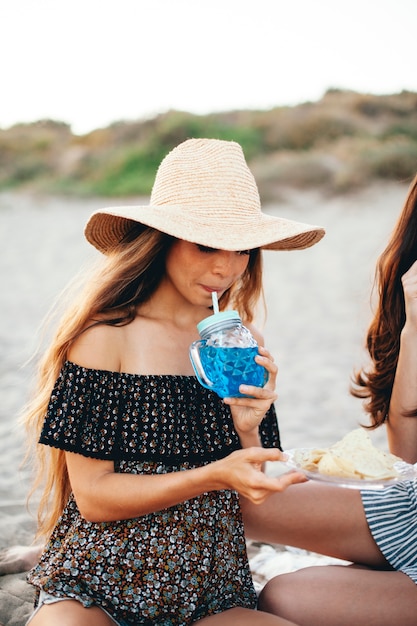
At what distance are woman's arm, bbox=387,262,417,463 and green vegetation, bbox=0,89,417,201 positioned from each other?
1292cm

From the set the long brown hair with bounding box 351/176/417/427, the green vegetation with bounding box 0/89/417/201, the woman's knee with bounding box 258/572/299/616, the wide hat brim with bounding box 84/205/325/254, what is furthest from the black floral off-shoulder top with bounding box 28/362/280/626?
the green vegetation with bounding box 0/89/417/201

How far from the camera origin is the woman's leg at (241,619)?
77.8 inches

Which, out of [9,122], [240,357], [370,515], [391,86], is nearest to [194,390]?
[240,357]

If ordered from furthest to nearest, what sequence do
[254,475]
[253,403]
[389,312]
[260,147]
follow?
1. [260,147]
2. [389,312]
3. [253,403]
4. [254,475]

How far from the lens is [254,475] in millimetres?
1657

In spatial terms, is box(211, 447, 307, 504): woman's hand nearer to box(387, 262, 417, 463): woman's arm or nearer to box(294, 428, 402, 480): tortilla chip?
box(294, 428, 402, 480): tortilla chip

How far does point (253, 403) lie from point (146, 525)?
510mm

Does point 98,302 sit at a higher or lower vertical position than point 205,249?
lower

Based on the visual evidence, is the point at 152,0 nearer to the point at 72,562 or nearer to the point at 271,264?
the point at 271,264

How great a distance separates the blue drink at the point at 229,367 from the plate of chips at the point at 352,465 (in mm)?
238

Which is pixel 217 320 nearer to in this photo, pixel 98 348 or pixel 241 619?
pixel 98 348

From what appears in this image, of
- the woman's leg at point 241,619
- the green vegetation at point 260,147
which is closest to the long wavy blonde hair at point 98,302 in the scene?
the woman's leg at point 241,619

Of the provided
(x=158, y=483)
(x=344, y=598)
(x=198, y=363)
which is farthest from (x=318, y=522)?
(x=198, y=363)

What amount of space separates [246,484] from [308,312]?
931 cm
